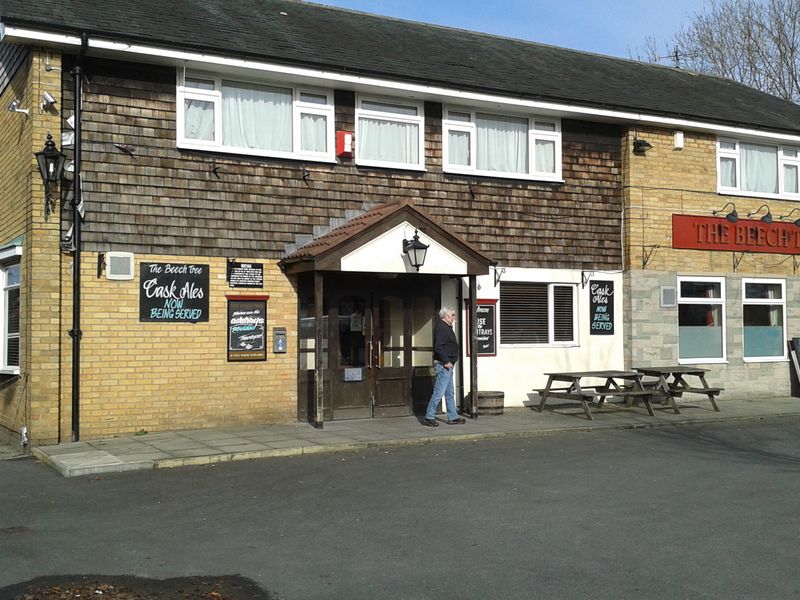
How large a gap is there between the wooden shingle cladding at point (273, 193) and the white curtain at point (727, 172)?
2.69 metres

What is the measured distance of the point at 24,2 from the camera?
40.3 ft

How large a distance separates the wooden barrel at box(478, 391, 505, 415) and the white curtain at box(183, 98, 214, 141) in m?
5.80

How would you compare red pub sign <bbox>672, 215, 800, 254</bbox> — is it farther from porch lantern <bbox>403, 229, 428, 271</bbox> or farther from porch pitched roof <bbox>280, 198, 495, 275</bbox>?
porch lantern <bbox>403, 229, 428, 271</bbox>

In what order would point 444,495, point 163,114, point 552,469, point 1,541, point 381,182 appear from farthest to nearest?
point 381,182
point 163,114
point 552,469
point 444,495
point 1,541

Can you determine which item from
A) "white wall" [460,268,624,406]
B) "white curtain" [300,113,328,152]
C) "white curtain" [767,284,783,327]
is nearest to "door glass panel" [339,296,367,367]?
"white wall" [460,268,624,406]

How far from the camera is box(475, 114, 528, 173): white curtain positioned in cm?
1547

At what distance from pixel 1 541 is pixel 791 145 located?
17.2 m

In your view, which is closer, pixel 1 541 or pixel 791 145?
pixel 1 541

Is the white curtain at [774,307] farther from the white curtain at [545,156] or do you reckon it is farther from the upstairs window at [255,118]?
the upstairs window at [255,118]

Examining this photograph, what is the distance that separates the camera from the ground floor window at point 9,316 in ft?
43.2

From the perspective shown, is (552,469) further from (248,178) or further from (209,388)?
(248,178)

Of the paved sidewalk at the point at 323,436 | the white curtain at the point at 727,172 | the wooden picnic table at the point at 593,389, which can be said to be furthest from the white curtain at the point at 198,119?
the white curtain at the point at 727,172

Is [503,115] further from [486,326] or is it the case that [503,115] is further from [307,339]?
[307,339]

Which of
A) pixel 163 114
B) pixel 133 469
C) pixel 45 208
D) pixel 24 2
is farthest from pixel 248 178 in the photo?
pixel 133 469
